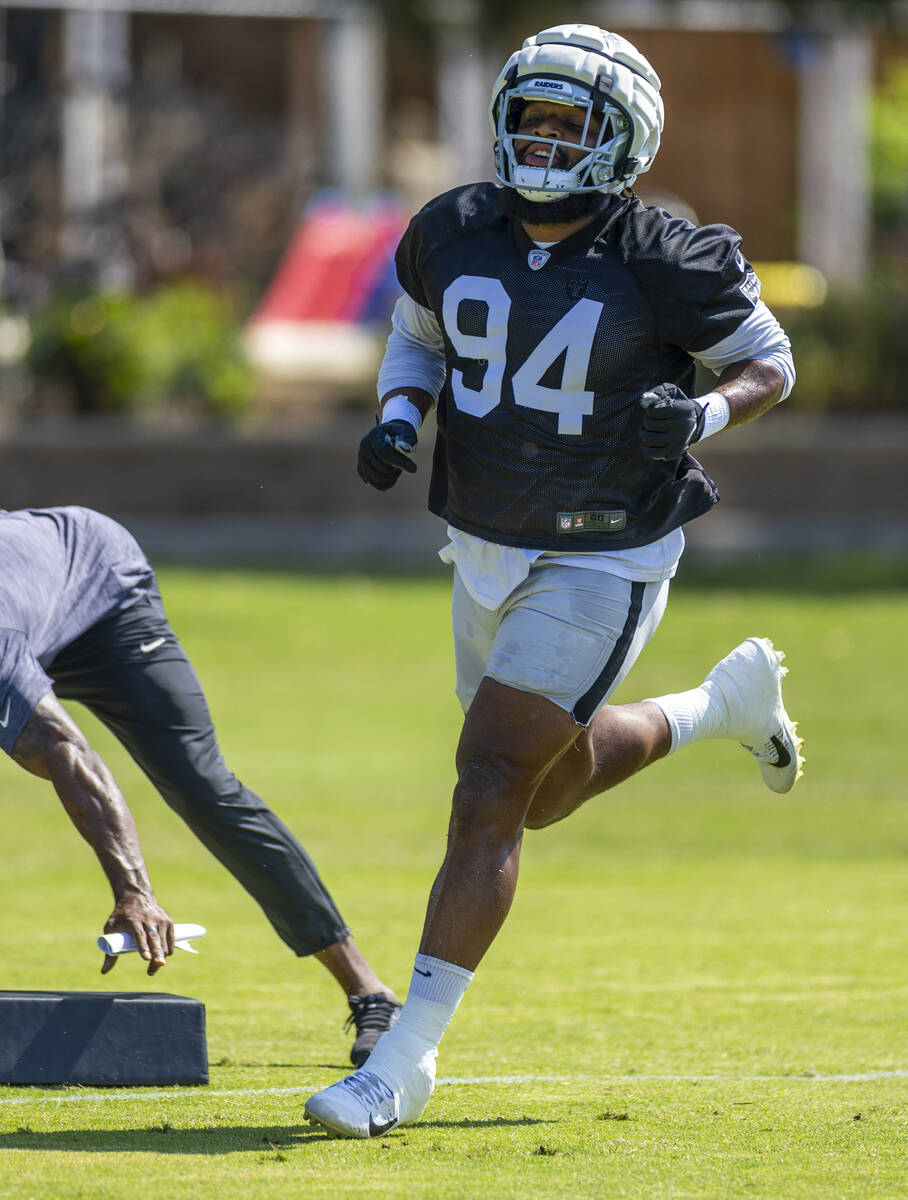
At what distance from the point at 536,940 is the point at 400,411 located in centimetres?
294

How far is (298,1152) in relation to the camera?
4348mm

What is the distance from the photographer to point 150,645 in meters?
5.45

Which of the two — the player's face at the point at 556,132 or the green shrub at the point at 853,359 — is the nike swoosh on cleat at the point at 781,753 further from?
the green shrub at the point at 853,359

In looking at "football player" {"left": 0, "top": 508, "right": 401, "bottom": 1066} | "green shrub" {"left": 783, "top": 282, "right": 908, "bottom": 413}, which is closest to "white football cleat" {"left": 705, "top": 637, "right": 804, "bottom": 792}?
"football player" {"left": 0, "top": 508, "right": 401, "bottom": 1066}

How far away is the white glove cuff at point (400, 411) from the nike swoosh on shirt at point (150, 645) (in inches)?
33.6

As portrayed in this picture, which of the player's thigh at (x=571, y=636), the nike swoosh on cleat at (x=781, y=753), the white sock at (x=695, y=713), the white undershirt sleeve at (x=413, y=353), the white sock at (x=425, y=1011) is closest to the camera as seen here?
the white sock at (x=425, y=1011)

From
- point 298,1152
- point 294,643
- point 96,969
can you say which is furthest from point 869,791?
point 298,1152

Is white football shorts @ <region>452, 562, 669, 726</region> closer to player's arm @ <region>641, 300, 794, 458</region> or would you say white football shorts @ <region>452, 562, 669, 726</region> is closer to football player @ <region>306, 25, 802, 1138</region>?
football player @ <region>306, 25, 802, 1138</region>

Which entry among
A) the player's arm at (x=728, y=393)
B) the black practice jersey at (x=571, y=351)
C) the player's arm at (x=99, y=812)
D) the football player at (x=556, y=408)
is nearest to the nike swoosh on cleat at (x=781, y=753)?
the football player at (x=556, y=408)

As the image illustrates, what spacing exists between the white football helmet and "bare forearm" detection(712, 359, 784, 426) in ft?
1.70

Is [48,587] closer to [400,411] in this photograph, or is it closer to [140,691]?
[140,691]

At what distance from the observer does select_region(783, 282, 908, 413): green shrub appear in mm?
18625

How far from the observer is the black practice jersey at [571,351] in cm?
484

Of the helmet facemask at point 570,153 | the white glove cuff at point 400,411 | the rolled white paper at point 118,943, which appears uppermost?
the helmet facemask at point 570,153
